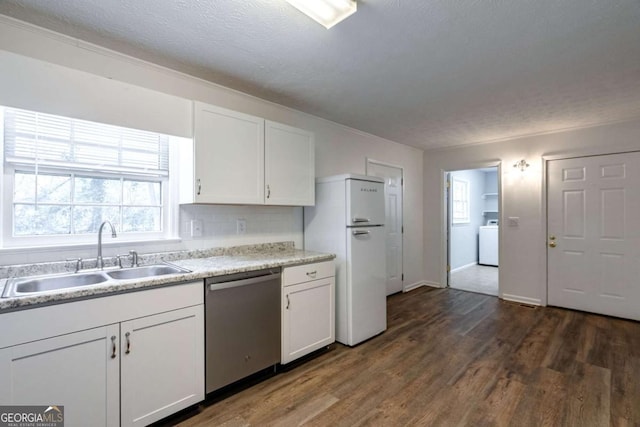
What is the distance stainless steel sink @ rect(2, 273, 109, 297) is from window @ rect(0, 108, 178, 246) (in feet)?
0.97

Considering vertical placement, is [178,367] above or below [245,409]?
above

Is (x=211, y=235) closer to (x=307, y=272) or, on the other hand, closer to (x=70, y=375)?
(x=307, y=272)

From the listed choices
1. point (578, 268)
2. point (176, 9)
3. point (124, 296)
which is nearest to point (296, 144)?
point (176, 9)

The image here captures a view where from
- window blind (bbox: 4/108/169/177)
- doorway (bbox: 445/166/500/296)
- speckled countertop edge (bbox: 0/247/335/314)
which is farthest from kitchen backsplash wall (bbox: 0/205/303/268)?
doorway (bbox: 445/166/500/296)

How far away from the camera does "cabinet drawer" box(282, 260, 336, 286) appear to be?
95.1 inches

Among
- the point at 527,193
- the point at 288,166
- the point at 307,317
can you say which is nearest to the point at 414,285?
the point at 527,193

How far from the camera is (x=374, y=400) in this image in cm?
208

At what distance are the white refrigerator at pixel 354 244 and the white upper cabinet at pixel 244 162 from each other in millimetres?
256

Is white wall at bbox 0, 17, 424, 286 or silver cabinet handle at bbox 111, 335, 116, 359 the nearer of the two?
silver cabinet handle at bbox 111, 335, 116, 359

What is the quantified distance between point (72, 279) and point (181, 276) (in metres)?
0.67

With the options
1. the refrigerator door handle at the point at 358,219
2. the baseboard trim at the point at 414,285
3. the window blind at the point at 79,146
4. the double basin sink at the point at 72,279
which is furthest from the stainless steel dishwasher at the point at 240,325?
the baseboard trim at the point at 414,285

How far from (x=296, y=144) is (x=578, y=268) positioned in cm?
394

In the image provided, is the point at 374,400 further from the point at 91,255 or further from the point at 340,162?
the point at 340,162

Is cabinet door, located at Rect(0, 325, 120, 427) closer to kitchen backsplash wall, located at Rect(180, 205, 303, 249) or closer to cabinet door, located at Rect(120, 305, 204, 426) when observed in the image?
cabinet door, located at Rect(120, 305, 204, 426)
